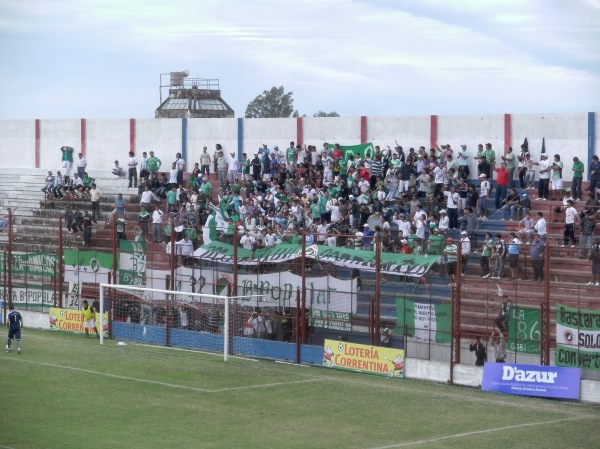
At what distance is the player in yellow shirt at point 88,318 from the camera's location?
124 feet

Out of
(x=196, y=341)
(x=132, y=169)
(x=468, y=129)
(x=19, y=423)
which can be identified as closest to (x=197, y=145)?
(x=132, y=169)

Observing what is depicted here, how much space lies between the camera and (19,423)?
2320 centimetres

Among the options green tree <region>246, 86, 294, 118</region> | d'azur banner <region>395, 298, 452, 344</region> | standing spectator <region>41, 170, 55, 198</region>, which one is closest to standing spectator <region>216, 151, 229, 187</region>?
standing spectator <region>41, 170, 55, 198</region>

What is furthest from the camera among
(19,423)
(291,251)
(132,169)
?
(132,169)

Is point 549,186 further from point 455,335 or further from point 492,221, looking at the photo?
point 455,335

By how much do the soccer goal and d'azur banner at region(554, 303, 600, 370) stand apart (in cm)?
1002

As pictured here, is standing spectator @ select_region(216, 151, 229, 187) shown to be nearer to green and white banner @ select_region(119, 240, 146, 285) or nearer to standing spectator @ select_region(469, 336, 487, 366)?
green and white banner @ select_region(119, 240, 146, 285)

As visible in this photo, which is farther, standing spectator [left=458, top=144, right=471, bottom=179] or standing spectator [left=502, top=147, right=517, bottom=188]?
standing spectator [left=458, top=144, right=471, bottom=179]

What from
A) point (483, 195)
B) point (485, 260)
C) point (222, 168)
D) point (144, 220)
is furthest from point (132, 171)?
point (485, 260)

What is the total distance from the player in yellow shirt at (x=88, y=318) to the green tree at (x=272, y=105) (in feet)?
236

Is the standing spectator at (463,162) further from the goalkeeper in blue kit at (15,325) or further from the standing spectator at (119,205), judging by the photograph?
the goalkeeper in blue kit at (15,325)

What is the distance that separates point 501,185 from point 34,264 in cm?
1734

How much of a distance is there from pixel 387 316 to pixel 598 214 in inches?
316

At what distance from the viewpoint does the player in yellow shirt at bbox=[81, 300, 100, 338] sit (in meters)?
37.7
